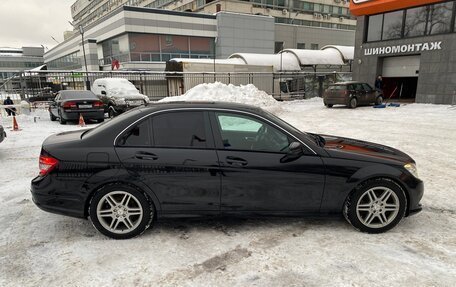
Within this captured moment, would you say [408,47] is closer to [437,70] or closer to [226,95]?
[437,70]

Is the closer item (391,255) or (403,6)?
(391,255)

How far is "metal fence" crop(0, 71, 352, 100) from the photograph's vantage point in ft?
59.1

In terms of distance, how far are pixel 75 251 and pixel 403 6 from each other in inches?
864

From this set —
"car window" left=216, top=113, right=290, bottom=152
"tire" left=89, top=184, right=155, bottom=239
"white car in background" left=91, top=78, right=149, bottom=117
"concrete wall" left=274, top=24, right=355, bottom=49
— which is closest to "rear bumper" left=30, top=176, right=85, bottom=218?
"tire" left=89, top=184, right=155, bottom=239

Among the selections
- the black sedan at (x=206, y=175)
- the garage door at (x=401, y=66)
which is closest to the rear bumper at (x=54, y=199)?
the black sedan at (x=206, y=175)

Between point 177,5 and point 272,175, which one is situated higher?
point 177,5

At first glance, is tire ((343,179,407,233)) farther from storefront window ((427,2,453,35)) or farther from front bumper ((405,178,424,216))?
storefront window ((427,2,453,35))

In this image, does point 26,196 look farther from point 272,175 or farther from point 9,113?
point 9,113

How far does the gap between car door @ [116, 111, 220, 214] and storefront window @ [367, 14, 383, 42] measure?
21.2m

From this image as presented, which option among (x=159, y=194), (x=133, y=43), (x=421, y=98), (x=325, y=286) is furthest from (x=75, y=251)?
(x=133, y=43)

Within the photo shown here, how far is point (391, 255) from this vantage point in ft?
10.4

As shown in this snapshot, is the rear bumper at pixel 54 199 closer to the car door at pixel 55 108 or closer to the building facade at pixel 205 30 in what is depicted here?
the car door at pixel 55 108

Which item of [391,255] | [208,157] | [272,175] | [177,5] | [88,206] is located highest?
[177,5]

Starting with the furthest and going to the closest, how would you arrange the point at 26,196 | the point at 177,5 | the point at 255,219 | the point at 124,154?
1. the point at 177,5
2. the point at 26,196
3. the point at 255,219
4. the point at 124,154
